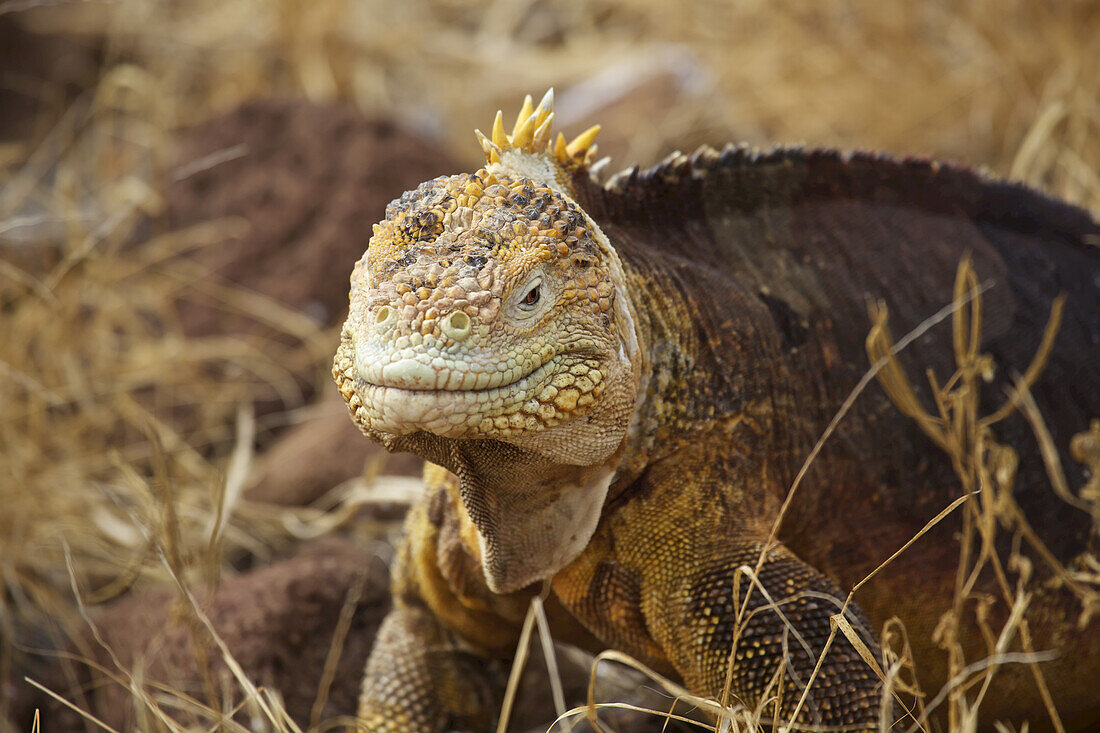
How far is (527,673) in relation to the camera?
10.2ft

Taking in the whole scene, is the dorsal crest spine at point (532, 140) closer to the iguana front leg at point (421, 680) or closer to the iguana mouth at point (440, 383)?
the iguana mouth at point (440, 383)

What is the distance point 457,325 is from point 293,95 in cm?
538

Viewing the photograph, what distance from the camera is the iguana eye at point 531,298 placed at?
1769mm

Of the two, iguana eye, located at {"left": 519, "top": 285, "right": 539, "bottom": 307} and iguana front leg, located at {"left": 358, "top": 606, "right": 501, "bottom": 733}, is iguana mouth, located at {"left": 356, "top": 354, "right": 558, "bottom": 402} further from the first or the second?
iguana front leg, located at {"left": 358, "top": 606, "right": 501, "bottom": 733}

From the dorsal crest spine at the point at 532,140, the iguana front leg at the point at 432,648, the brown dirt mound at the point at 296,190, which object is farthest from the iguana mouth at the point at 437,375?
the brown dirt mound at the point at 296,190

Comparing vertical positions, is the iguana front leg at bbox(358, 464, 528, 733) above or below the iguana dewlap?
below

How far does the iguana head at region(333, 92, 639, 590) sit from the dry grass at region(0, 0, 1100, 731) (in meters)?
0.61

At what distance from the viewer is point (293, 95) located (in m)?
6.61

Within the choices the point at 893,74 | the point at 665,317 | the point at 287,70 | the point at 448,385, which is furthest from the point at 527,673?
the point at 287,70

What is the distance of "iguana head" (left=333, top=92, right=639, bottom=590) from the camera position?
1.66 m

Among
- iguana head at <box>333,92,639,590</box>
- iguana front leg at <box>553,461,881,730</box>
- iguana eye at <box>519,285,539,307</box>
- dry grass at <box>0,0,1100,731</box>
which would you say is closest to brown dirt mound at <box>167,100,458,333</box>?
dry grass at <box>0,0,1100,731</box>

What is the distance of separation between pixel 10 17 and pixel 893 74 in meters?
6.81

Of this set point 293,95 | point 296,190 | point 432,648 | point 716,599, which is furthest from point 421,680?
point 293,95

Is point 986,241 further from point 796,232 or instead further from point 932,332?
point 796,232
